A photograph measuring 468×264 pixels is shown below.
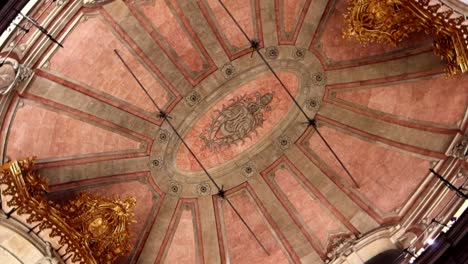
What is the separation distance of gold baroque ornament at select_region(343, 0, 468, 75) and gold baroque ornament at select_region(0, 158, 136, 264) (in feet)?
24.2

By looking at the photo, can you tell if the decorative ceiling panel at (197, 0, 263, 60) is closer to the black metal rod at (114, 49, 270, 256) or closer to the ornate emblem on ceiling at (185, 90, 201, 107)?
the ornate emblem on ceiling at (185, 90, 201, 107)

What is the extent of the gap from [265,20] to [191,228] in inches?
245

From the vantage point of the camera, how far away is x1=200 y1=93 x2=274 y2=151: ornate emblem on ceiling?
16.0 m

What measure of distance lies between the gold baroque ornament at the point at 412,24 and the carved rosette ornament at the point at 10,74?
7.76 metres

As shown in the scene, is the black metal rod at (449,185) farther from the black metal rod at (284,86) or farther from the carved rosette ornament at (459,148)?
the black metal rod at (284,86)

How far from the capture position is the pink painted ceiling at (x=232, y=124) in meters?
13.8

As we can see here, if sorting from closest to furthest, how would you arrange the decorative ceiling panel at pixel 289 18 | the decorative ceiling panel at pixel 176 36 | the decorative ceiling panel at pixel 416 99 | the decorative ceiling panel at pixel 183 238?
the decorative ceiling panel at pixel 416 99 < the decorative ceiling panel at pixel 176 36 < the decorative ceiling panel at pixel 289 18 < the decorative ceiling panel at pixel 183 238

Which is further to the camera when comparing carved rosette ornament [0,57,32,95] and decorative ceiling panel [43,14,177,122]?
decorative ceiling panel [43,14,177,122]

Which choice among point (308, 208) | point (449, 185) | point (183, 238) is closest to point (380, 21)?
point (449, 185)

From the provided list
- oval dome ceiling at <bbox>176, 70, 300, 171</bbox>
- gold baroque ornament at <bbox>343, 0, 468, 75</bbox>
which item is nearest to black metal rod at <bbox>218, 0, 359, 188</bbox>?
oval dome ceiling at <bbox>176, 70, 300, 171</bbox>

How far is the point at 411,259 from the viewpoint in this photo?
492 inches

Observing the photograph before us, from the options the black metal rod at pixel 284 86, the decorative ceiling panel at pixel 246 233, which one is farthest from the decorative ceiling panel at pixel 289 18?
the decorative ceiling panel at pixel 246 233

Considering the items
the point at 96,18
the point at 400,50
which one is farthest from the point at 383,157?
the point at 96,18

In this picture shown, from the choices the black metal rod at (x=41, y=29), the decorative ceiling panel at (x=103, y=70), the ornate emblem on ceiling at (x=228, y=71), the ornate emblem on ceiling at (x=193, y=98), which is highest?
the decorative ceiling panel at (x=103, y=70)
